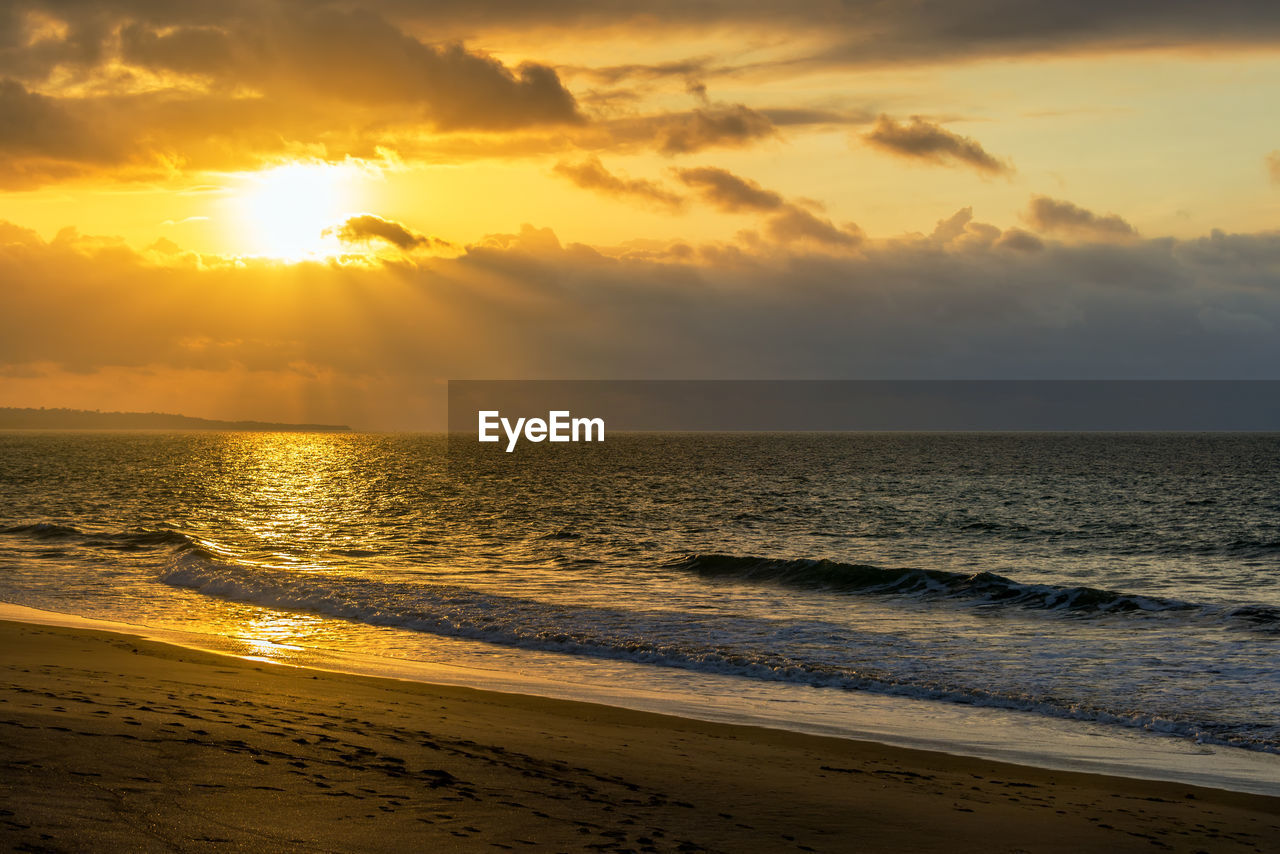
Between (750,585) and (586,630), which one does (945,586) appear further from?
(586,630)

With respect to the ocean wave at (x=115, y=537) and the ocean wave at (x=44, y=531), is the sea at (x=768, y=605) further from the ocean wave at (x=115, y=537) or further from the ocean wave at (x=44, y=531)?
the ocean wave at (x=44, y=531)

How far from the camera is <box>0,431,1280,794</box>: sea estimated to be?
1575 centimetres

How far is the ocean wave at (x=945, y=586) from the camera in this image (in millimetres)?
26547

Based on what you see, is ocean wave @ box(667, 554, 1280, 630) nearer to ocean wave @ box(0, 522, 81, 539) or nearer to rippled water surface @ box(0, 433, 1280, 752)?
rippled water surface @ box(0, 433, 1280, 752)

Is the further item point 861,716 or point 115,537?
point 115,537

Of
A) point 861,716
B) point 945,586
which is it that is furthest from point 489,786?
point 945,586

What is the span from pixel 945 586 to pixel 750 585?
6.00 meters

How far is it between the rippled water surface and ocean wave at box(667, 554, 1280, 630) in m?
0.14

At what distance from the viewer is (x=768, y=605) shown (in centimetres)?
2723

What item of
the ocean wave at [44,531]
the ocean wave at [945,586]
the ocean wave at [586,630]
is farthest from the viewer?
the ocean wave at [44,531]

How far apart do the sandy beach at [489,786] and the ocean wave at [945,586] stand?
16374 mm

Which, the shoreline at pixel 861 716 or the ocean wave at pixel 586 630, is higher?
the shoreline at pixel 861 716

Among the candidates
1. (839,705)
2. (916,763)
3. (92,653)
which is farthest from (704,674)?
(92,653)

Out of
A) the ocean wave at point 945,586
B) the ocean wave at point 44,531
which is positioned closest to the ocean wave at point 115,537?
the ocean wave at point 44,531
